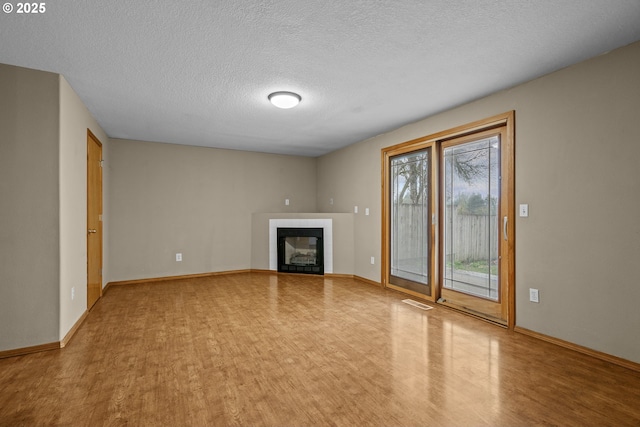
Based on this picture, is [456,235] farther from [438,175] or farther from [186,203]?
[186,203]

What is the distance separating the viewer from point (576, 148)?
2629 millimetres

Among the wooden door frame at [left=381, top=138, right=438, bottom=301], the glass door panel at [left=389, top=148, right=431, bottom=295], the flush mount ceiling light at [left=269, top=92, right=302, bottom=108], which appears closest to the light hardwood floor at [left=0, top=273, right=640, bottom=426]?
the wooden door frame at [left=381, top=138, right=438, bottom=301]

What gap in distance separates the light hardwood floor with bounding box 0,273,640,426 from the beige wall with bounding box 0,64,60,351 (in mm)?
349

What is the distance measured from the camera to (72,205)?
10.00 feet

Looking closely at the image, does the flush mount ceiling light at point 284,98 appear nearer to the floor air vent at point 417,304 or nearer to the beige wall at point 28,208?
the beige wall at point 28,208

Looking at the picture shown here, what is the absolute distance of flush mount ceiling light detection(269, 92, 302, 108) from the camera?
3.20m

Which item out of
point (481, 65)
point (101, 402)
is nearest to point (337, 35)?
point (481, 65)

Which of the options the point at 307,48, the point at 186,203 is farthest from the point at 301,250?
the point at 307,48

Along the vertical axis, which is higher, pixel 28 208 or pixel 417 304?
pixel 28 208

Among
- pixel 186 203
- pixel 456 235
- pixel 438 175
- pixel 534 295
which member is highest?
pixel 438 175

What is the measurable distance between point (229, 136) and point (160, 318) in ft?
9.30

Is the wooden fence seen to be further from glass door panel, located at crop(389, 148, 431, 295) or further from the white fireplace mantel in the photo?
the white fireplace mantel

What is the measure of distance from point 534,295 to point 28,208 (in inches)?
175

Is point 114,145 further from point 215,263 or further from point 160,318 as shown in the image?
point 160,318
